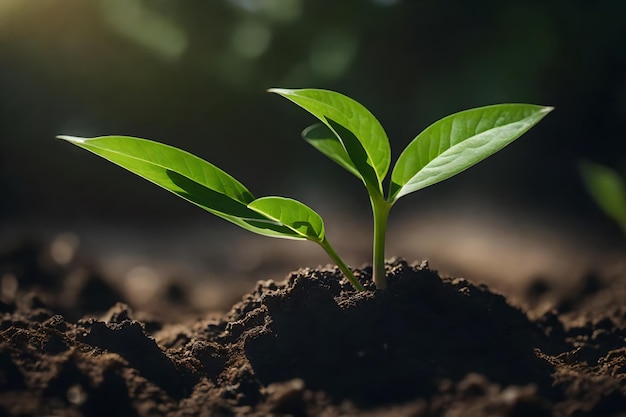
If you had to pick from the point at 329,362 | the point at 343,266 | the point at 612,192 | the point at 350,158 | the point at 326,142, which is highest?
the point at 612,192

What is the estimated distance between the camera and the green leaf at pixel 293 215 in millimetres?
965

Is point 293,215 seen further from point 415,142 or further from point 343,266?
point 415,142

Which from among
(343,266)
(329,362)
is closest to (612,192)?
(343,266)

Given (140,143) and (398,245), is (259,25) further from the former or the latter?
(140,143)

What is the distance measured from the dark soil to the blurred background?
1.32 m

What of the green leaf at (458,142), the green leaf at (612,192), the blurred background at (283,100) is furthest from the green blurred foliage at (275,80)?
the green leaf at (458,142)

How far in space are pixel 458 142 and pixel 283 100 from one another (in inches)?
77.4

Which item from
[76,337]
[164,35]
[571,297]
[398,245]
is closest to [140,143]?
[76,337]

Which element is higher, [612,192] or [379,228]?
[612,192]

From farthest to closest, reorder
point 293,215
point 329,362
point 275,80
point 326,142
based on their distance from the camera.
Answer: point 275,80, point 326,142, point 293,215, point 329,362

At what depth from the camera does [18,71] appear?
2.88 metres

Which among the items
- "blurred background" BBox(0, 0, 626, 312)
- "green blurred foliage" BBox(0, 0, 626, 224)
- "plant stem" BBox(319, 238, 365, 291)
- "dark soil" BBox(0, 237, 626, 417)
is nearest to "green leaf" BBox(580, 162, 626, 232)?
"blurred background" BBox(0, 0, 626, 312)

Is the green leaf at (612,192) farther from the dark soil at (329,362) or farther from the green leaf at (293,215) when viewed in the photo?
the green leaf at (293,215)

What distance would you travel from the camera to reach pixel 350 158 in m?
1.02
